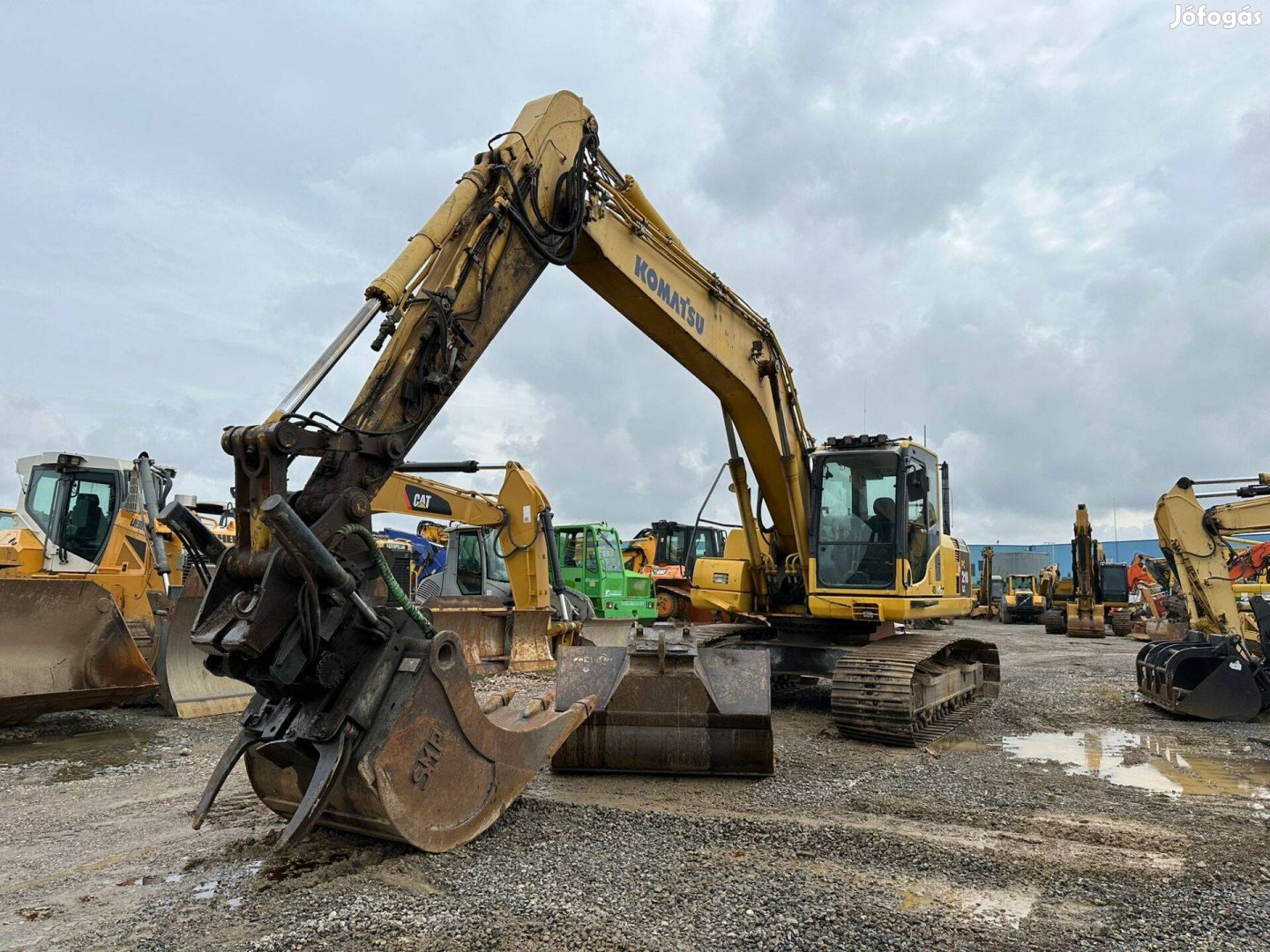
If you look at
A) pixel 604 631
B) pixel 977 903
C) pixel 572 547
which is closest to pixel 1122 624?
pixel 572 547

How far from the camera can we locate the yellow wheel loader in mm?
6871

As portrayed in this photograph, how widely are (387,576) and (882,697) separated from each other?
4308 mm

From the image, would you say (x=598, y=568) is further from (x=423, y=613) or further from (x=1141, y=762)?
(x=423, y=613)

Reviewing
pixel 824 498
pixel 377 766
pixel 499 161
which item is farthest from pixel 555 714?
pixel 824 498

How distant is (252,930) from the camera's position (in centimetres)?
305

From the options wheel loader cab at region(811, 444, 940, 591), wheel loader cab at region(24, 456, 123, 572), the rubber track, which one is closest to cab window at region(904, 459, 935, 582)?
wheel loader cab at region(811, 444, 940, 591)

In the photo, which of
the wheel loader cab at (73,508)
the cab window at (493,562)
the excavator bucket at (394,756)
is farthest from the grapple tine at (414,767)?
the cab window at (493,562)

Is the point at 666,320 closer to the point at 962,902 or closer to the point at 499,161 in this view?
the point at 499,161

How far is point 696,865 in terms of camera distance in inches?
149

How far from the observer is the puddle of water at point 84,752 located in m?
5.99

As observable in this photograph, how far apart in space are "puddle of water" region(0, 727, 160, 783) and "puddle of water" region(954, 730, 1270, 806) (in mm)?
6253

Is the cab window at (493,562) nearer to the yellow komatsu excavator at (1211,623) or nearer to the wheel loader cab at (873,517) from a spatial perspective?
the wheel loader cab at (873,517)

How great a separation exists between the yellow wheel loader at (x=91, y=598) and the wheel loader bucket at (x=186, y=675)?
0.01m

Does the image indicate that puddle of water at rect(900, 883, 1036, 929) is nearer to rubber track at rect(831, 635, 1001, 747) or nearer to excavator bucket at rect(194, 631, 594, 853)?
excavator bucket at rect(194, 631, 594, 853)
